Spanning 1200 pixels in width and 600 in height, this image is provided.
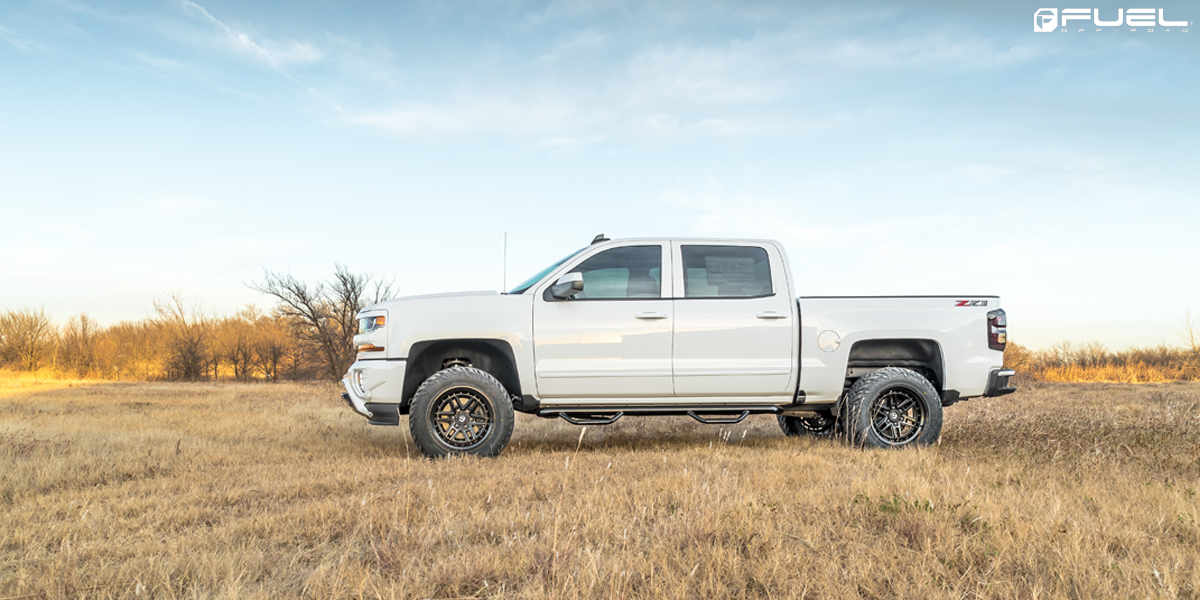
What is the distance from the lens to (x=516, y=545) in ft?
10.7

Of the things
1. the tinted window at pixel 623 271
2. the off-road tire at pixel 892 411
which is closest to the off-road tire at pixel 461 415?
the tinted window at pixel 623 271

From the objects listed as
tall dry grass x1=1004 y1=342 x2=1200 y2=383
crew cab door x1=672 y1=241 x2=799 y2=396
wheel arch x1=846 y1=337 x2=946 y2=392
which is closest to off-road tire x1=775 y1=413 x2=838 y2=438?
wheel arch x1=846 y1=337 x2=946 y2=392

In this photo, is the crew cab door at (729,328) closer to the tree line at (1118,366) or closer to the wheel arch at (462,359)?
the wheel arch at (462,359)

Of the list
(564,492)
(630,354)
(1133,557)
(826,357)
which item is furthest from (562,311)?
(1133,557)

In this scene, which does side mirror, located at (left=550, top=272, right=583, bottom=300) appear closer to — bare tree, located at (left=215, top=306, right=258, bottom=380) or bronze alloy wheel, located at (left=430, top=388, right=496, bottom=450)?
bronze alloy wheel, located at (left=430, top=388, right=496, bottom=450)

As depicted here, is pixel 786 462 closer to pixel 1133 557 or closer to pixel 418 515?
pixel 1133 557

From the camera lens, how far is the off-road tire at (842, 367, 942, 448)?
671 centimetres

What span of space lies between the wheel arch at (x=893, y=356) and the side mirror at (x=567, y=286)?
3.10 metres

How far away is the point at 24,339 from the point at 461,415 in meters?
47.2

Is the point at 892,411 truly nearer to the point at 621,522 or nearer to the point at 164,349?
the point at 621,522

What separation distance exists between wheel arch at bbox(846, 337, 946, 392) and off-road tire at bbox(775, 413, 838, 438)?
81 centimetres

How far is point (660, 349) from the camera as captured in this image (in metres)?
6.43

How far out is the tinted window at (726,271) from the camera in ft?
21.9

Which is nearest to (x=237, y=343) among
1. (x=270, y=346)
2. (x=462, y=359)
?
(x=270, y=346)
